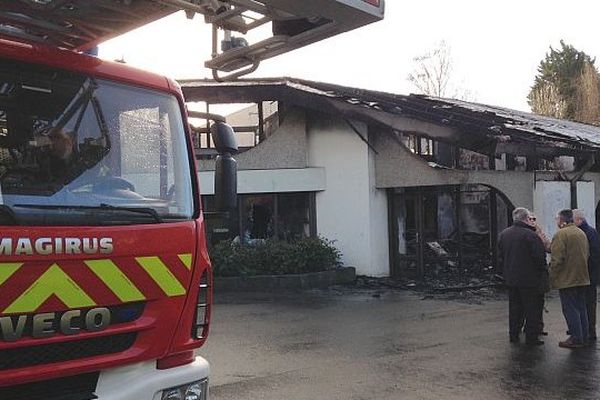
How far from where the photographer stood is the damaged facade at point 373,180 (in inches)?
589

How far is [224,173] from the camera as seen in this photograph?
434 centimetres

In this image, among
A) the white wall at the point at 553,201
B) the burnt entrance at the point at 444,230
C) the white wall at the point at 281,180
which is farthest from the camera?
the white wall at the point at 281,180

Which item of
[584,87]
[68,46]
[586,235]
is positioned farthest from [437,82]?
[68,46]

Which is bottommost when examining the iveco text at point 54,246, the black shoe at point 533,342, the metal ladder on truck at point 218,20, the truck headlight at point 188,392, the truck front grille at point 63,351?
the black shoe at point 533,342

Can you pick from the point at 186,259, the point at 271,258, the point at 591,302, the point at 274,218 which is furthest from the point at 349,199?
the point at 186,259

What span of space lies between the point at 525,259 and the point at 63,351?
6412 mm

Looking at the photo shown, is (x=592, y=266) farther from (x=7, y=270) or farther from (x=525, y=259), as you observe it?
(x=7, y=270)

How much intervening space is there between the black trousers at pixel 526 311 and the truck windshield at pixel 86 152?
5.69 metres

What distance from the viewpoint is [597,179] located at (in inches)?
688

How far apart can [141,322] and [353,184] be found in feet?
42.1

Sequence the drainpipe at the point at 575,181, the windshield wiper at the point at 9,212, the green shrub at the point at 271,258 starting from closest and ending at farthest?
the windshield wiper at the point at 9,212 → the green shrub at the point at 271,258 → the drainpipe at the point at 575,181

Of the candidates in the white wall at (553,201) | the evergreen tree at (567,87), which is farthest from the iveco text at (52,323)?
the evergreen tree at (567,87)

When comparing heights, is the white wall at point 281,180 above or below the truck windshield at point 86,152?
above

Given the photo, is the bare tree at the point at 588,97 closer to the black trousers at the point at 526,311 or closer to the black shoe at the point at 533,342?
the black trousers at the point at 526,311
